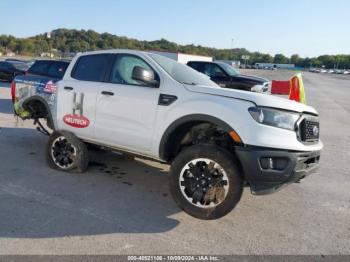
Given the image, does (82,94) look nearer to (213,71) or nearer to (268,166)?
(268,166)

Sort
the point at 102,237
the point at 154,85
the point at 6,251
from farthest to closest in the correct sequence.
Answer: the point at 154,85 → the point at 102,237 → the point at 6,251

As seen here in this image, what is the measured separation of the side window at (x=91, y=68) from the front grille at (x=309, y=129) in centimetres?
Answer: 284

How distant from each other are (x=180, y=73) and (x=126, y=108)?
2.90ft

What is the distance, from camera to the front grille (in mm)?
4055

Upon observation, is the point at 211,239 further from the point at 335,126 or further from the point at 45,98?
the point at 335,126

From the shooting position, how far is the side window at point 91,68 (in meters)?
5.31

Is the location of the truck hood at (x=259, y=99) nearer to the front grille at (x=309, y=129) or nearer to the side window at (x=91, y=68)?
the front grille at (x=309, y=129)

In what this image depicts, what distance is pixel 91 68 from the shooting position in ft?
18.0

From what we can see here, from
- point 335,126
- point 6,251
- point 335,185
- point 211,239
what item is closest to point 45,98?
point 6,251

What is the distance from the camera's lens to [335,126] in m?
11.8

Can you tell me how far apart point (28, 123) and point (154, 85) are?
6.21 m

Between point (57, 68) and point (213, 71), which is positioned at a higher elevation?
point (213, 71)

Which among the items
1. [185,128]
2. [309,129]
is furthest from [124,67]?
[309,129]

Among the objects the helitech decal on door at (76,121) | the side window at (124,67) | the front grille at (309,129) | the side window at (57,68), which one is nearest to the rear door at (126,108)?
the side window at (124,67)
